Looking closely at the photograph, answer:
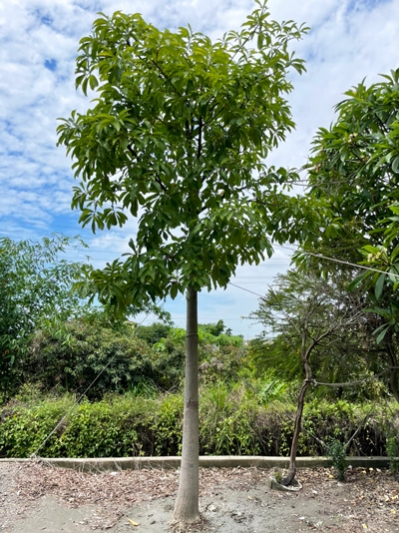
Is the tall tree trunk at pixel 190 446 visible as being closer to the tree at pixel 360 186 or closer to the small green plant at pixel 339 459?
the tree at pixel 360 186

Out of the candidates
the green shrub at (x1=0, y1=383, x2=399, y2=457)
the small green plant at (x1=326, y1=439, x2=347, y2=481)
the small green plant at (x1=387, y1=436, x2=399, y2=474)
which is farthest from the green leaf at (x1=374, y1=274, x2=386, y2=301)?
the green shrub at (x1=0, y1=383, x2=399, y2=457)

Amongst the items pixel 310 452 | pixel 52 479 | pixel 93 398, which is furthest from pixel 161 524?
pixel 93 398

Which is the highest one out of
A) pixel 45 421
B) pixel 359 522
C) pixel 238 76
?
pixel 238 76

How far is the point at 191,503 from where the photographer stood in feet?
10.7

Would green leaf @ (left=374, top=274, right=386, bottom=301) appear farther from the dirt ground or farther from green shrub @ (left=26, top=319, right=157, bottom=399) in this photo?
green shrub @ (left=26, top=319, right=157, bottom=399)

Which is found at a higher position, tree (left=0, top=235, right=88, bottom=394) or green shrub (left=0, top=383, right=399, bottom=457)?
tree (left=0, top=235, right=88, bottom=394)

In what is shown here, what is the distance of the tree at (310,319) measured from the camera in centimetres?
394

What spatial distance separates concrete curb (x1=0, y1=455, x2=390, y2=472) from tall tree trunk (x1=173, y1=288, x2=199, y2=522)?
4.26 ft

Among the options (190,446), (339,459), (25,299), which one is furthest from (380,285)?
(25,299)

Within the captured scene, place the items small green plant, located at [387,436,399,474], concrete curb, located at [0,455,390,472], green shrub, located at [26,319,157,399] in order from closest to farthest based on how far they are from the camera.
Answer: small green plant, located at [387,436,399,474], concrete curb, located at [0,455,390,472], green shrub, located at [26,319,157,399]

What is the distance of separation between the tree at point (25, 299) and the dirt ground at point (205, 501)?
86.8 inches

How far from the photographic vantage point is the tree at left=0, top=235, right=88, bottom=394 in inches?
252

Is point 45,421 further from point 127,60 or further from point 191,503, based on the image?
point 127,60

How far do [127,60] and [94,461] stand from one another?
3.78 m
